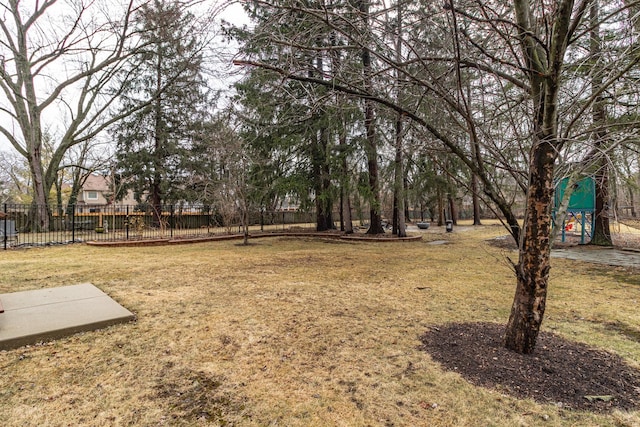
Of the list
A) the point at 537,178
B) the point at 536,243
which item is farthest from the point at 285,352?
the point at 537,178

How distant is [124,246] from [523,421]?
11925 mm

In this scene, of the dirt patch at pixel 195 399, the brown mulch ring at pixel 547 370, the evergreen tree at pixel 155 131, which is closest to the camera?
the dirt patch at pixel 195 399

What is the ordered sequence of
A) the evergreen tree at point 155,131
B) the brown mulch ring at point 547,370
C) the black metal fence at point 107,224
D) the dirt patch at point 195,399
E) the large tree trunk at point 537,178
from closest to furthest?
the dirt patch at point 195,399, the brown mulch ring at point 547,370, the large tree trunk at point 537,178, the black metal fence at point 107,224, the evergreen tree at point 155,131

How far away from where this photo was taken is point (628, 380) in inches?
89.1

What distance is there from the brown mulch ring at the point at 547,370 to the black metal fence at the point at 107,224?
12359 millimetres

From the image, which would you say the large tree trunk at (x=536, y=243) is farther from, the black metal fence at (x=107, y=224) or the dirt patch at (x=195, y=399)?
the black metal fence at (x=107, y=224)

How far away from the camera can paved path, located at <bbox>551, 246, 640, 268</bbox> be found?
24.0 ft

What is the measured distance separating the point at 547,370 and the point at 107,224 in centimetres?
1911

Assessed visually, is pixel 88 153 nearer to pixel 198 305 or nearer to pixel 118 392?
pixel 198 305

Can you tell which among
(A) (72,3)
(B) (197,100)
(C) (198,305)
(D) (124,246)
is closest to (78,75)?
(A) (72,3)

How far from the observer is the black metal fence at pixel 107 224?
39.3ft

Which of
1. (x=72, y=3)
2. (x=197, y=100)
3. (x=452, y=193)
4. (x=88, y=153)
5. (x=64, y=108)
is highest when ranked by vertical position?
(x=72, y=3)

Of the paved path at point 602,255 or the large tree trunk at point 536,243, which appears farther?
the paved path at point 602,255

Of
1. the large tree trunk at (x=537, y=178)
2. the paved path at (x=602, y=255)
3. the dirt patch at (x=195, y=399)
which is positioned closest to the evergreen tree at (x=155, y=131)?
the paved path at (x=602, y=255)
